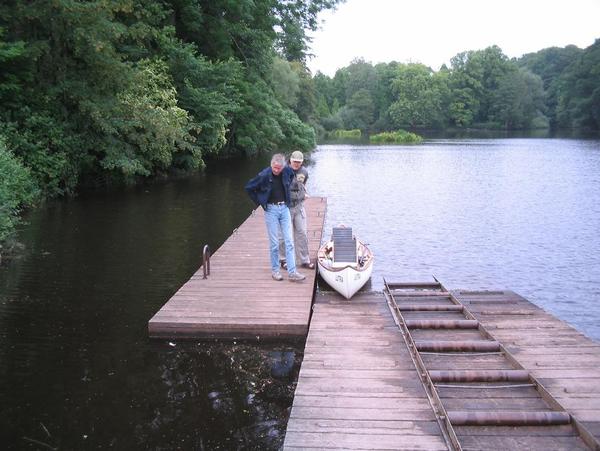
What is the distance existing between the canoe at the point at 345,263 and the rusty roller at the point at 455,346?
6.34 feet

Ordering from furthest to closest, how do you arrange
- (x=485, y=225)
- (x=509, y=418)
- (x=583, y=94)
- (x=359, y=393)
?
(x=583, y=94) → (x=485, y=225) → (x=359, y=393) → (x=509, y=418)

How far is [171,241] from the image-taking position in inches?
515

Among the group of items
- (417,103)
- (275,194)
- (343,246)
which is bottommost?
(343,246)

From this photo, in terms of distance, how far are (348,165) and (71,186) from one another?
67.1 ft

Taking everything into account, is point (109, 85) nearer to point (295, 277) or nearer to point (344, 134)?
point (295, 277)

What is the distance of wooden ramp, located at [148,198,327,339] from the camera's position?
7.16 metres

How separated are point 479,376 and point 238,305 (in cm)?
343

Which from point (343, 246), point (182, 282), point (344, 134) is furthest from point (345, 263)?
point (344, 134)

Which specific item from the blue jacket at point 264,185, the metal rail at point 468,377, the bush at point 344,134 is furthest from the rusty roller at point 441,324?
the bush at point 344,134

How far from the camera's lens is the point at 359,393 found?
5184mm

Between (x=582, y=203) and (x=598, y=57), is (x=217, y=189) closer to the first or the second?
(x=582, y=203)

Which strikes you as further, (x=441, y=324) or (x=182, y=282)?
(x=182, y=282)

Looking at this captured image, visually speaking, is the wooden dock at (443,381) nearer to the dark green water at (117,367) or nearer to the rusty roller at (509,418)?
the rusty roller at (509,418)

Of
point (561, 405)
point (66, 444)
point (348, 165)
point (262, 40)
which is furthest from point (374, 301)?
point (348, 165)
